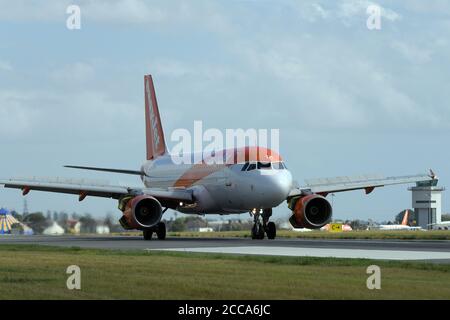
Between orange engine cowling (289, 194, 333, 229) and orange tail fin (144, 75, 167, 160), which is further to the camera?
orange tail fin (144, 75, 167, 160)

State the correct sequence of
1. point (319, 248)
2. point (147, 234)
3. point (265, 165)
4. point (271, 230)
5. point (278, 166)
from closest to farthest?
point (319, 248) → point (265, 165) → point (278, 166) → point (271, 230) → point (147, 234)

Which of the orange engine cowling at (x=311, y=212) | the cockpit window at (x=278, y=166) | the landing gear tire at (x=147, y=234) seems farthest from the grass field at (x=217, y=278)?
the landing gear tire at (x=147, y=234)

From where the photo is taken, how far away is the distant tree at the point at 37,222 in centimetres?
6109

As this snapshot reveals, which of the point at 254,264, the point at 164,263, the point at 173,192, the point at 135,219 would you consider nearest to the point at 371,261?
the point at 254,264

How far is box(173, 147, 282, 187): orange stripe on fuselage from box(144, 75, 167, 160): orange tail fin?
27.3 ft

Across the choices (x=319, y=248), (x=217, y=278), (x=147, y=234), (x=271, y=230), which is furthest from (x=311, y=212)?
(x=217, y=278)

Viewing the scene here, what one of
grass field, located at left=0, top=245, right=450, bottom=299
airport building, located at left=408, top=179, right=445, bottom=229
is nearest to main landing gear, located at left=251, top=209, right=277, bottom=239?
grass field, located at left=0, top=245, right=450, bottom=299

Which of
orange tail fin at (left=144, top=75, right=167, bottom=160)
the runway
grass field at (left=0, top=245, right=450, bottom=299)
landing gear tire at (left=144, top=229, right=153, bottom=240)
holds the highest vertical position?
orange tail fin at (left=144, top=75, right=167, bottom=160)

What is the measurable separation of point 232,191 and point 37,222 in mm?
19339

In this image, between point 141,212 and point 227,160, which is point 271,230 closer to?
point 227,160

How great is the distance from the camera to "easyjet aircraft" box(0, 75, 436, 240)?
46.2 meters

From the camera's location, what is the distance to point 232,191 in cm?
4822

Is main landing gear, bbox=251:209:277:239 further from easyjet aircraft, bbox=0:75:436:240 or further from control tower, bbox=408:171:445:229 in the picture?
control tower, bbox=408:171:445:229
